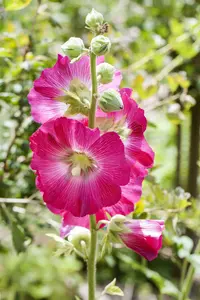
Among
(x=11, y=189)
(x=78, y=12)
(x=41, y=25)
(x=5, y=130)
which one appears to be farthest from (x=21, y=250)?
(x=78, y=12)

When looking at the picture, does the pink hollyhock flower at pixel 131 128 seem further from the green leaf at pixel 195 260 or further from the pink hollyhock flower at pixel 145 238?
the green leaf at pixel 195 260

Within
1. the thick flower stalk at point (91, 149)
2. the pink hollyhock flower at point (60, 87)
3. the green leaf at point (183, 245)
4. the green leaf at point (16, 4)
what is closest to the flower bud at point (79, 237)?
the thick flower stalk at point (91, 149)

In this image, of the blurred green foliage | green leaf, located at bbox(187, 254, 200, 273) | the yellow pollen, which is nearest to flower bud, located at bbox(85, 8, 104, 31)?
the yellow pollen

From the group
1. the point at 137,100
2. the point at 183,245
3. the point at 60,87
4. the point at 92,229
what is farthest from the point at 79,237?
the point at 137,100

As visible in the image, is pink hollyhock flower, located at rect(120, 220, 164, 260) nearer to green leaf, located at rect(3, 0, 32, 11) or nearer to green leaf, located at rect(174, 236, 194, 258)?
green leaf, located at rect(174, 236, 194, 258)

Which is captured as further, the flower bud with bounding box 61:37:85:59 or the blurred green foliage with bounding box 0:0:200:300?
the blurred green foliage with bounding box 0:0:200:300

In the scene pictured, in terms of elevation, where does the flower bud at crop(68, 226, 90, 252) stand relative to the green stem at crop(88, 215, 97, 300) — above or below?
above

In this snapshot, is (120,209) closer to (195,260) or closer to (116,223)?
(116,223)

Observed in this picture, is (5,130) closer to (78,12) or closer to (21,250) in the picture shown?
(21,250)
